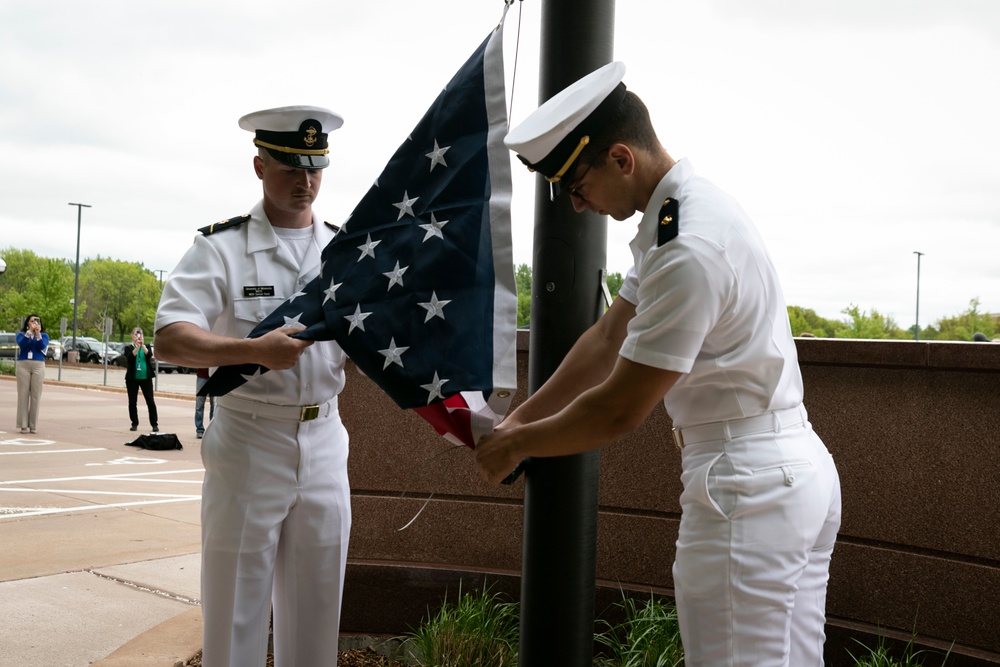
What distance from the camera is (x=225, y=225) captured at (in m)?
3.12

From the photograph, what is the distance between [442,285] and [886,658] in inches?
96.7

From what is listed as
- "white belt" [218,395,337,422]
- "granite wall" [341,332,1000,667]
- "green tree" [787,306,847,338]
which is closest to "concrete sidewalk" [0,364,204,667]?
"granite wall" [341,332,1000,667]

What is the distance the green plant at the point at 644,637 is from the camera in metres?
3.85

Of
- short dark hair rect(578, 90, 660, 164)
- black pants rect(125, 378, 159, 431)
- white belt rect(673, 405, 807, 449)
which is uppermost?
short dark hair rect(578, 90, 660, 164)

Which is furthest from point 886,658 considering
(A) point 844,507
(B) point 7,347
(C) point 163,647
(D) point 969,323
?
(B) point 7,347

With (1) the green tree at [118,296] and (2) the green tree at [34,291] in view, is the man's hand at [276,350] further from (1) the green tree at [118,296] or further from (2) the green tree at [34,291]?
(1) the green tree at [118,296]

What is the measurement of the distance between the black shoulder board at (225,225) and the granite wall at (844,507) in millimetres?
1226

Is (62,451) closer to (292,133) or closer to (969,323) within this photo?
(292,133)

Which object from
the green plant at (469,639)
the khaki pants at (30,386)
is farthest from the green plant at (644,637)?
the khaki pants at (30,386)

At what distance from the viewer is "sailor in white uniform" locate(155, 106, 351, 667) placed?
296 centimetres

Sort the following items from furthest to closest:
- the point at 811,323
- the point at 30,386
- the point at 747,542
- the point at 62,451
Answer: the point at 811,323, the point at 30,386, the point at 62,451, the point at 747,542

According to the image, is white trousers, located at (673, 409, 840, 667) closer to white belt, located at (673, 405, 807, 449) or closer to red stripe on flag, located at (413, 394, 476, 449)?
white belt, located at (673, 405, 807, 449)

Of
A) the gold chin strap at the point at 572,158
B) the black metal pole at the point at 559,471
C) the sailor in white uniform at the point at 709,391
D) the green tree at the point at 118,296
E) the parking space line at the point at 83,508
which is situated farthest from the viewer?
the green tree at the point at 118,296

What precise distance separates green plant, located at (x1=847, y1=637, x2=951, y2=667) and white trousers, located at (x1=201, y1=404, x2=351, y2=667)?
215 cm
